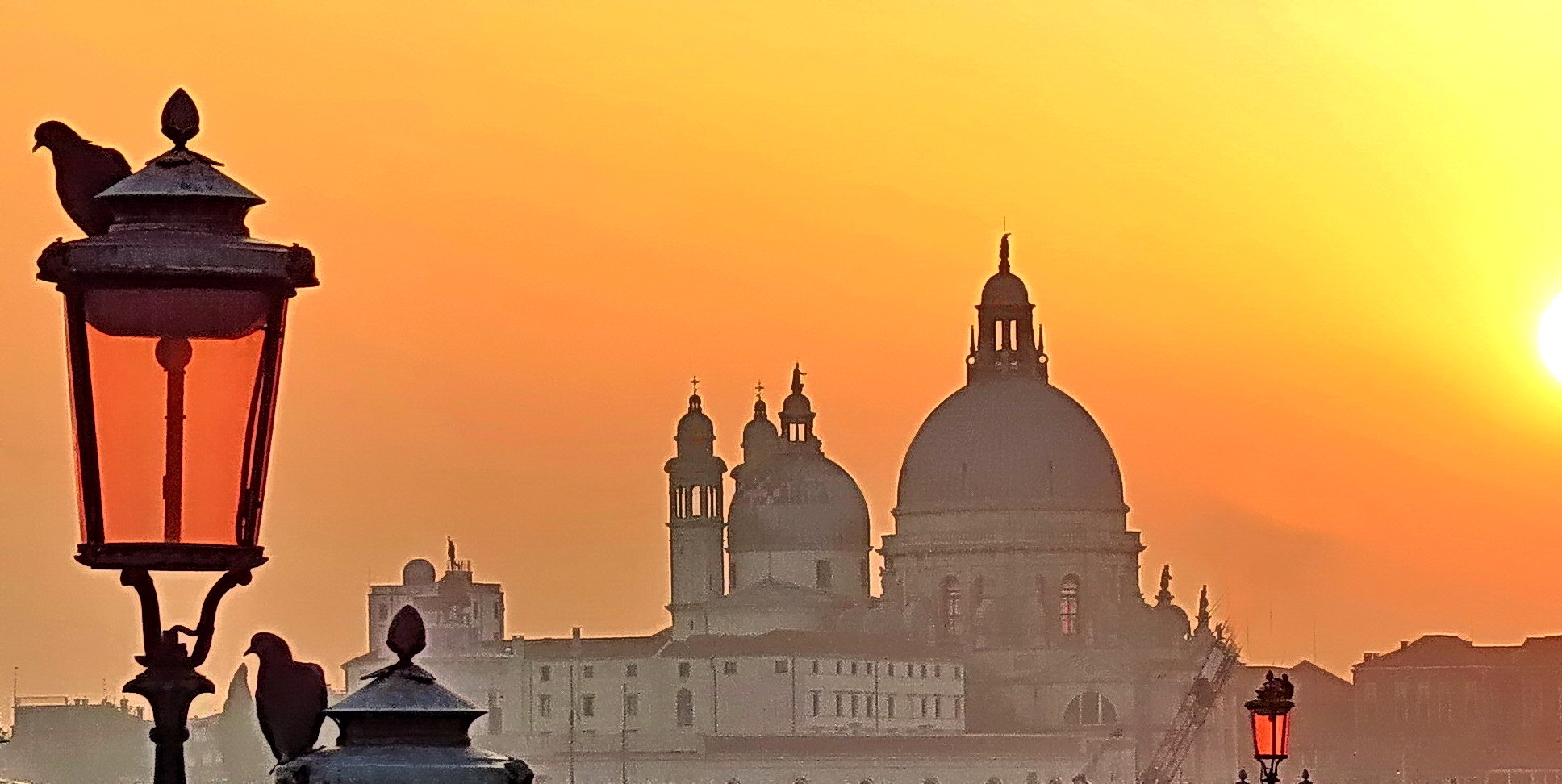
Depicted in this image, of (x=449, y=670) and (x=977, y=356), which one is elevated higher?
(x=977, y=356)

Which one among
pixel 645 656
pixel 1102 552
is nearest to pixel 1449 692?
pixel 1102 552

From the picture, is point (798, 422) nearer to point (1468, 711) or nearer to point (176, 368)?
point (1468, 711)

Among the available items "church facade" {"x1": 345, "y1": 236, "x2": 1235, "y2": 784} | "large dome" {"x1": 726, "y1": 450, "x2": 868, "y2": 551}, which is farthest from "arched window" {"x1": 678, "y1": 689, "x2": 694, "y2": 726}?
"large dome" {"x1": 726, "y1": 450, "x2": 868, "y2": 551}

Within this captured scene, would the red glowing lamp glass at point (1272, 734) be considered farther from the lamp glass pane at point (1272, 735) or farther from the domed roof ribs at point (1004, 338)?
the domed roof ribs at point (1004, 338)

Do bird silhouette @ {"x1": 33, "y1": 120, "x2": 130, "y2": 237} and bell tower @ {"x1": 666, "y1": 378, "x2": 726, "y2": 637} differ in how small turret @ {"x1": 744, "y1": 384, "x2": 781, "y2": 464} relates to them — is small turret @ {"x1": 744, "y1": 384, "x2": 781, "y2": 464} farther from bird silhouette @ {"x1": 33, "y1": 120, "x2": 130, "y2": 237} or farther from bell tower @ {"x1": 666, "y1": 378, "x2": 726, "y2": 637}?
bird silhouette @ {"x1": 33, "y1": 120, "x2": 130, "y2": 237}

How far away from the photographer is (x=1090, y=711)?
387ft

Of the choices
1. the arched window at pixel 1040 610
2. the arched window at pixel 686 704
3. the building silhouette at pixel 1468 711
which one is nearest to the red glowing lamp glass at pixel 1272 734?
the arched window at pixel 686 704

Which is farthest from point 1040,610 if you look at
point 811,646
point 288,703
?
point 288,703

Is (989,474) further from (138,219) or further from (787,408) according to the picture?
(138,219)

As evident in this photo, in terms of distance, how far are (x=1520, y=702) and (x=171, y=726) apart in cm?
13689

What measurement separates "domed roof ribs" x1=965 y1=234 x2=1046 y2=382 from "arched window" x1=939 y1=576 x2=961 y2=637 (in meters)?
6.27

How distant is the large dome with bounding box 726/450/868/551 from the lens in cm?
12362

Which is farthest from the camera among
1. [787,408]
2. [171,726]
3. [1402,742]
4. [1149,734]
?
[1402,742]

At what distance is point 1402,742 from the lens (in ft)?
453
